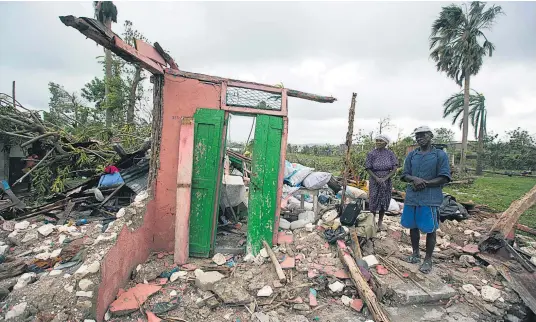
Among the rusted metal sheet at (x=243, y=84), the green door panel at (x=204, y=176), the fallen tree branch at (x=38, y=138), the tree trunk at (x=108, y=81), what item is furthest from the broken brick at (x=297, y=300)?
the tree trunk at (x=108, y=81)

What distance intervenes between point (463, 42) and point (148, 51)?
2022cm

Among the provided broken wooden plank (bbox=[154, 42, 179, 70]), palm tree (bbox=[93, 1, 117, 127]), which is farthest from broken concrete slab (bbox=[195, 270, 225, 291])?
palm tree (bbox=[93, 1, 117, 127])

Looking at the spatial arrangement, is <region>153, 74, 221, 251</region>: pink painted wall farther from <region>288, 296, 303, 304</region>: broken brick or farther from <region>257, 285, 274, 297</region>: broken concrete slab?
<region>288, 296, 303, 304</region>: broken brick

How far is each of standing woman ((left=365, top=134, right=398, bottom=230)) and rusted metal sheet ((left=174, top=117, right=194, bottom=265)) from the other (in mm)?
2904

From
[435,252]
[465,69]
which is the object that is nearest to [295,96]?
[435,252]

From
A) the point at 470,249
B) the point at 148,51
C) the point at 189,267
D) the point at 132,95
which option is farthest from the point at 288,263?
the point at 132,95

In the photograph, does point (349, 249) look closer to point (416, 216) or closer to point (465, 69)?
point (416, 216)

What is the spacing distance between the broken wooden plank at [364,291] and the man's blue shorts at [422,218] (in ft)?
2.98

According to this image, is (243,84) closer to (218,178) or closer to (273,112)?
(273,112)

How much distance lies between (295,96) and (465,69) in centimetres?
1837

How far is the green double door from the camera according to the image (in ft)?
13.2

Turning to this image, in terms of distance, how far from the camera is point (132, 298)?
3.02m

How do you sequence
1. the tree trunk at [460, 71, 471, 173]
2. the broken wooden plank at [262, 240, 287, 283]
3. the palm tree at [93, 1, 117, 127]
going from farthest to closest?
the tree trunk at [460, 71, 471, 173], the palm tree at [93, 1, 117, 127], the broken wooden plank at [262, 240, 287, 283]

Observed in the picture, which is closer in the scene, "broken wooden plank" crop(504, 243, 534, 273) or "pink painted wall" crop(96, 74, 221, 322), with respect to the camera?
"broken wooden plank" crop(504, 243, 534, 273)
